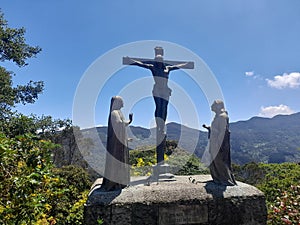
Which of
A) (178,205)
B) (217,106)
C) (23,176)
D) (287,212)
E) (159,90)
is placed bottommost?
(287,212)

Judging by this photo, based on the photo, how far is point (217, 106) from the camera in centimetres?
605

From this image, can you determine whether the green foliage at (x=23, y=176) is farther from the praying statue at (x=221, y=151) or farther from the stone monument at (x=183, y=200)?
the praying statue at (x=221, y=151)

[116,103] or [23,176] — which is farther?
[116,103]

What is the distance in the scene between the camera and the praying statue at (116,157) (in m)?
5.14

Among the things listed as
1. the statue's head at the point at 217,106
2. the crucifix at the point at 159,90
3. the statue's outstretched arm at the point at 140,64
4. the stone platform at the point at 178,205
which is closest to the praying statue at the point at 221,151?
the statue's head at the point at 217,106

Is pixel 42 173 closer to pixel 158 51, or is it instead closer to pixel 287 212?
pixel 158 51

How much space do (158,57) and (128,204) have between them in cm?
396

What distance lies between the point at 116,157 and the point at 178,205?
156 cm

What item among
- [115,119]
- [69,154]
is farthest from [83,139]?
[115,119]

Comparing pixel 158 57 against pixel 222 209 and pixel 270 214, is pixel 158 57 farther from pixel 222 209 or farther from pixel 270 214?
pixel 270 214

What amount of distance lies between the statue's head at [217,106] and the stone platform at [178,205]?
5.70ft

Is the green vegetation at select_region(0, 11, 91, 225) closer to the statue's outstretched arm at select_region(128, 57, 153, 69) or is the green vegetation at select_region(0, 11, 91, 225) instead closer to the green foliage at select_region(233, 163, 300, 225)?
the statue's outstretched arm at select_region(128, 57, 153, 69)

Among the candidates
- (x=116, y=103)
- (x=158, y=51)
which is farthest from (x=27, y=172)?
(x=158, y=51)

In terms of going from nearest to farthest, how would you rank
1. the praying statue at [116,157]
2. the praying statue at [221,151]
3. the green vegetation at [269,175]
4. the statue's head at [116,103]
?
the praying statue at [116,157]
the statue's head at [116,103]
the praying statue at [221,151]
the green vegetation at [269,175]
